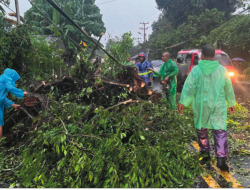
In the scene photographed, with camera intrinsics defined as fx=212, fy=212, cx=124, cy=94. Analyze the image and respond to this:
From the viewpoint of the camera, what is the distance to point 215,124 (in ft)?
10.6

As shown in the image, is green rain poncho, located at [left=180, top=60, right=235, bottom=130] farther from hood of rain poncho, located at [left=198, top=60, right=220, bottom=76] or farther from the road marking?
the road marking

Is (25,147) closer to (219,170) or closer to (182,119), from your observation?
(219,170)

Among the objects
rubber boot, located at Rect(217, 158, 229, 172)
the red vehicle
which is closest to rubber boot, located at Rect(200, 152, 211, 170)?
rubber boot, located at Rect(217, 158, 229, 172)

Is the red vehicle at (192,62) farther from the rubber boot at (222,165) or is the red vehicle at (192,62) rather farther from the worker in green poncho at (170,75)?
the rubber boot at (222,165)

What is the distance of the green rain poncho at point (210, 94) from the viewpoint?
3.29 metres

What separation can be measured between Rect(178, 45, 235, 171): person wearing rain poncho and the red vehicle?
853 centimetres

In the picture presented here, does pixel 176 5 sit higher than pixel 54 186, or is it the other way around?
pixel 176 5

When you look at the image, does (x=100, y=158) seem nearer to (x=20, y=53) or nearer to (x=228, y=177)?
(x=228, y=177)

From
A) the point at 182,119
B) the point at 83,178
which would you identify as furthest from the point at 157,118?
the point at 83,178

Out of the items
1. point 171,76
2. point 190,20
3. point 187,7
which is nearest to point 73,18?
point 190,20

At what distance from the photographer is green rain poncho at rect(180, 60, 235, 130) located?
329 centimetres

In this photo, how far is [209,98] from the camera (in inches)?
131

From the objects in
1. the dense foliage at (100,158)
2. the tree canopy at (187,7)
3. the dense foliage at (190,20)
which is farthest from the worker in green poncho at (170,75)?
the tree canopy at (187,7)

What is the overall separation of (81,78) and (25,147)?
238 centimetres
